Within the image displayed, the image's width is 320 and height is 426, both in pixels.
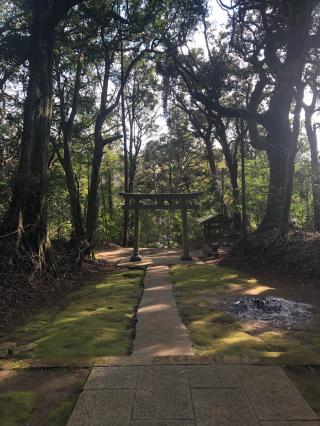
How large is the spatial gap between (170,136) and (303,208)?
13329mm

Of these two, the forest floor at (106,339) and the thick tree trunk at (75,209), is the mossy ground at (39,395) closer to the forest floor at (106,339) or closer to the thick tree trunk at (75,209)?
the forest floor at (106,339)

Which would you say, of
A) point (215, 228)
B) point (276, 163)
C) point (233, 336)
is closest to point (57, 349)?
point (233, 336)

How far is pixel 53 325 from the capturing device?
634 cm

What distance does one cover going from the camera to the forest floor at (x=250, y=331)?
432cm

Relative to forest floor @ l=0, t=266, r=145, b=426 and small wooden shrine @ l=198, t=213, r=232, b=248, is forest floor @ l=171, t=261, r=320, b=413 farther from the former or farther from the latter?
small wooden shrine @ l=198, t=213, r=232, b=248

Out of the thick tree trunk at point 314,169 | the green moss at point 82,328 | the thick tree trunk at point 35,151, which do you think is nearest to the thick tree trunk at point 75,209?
the thick tree trunk at point 35,151

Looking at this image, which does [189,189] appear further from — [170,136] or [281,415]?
[281,415]

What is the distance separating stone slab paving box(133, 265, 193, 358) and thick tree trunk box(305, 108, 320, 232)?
7904 millimetres

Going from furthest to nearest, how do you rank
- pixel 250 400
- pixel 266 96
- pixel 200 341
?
pixel 266 96, pixel 200 341, pixel 250 400

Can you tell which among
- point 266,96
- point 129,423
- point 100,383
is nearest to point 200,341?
point 100,383

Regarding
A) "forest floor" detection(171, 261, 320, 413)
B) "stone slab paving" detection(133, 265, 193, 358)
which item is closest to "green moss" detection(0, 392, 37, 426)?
"stone slab paving" detection(133, 265, 193, 358)

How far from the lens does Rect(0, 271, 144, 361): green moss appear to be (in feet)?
16.3

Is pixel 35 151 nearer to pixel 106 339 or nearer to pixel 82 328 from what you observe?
pixel 82 328

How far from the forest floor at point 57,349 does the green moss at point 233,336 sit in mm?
966
